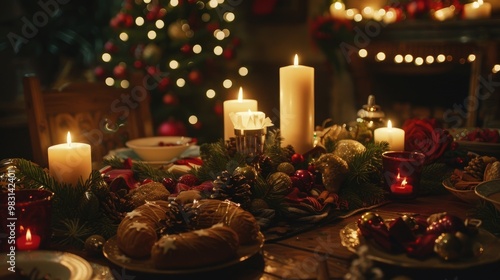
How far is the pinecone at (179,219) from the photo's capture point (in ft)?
2.97

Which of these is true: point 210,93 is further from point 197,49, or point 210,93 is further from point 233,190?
point 233,190

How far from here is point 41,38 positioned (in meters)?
5.11

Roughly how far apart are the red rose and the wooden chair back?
1.02 meters

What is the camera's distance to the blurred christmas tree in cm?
385

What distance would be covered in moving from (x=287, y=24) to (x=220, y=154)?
3435 mm

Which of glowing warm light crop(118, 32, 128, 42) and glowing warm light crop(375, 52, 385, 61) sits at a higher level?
glowing warm light crop(118, 32, 128, 42)

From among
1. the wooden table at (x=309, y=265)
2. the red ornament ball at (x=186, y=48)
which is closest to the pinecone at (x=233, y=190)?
the wooden table at (x=309, y=265)

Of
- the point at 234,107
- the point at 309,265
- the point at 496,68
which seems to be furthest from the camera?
the point at 496,68

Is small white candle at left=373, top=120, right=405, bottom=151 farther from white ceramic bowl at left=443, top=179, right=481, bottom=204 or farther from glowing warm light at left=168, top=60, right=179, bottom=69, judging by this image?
glowing warm light at left=168, top=60, right=179, bottom=69

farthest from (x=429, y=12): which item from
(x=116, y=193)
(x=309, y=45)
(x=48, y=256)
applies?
(x=48, y=256)

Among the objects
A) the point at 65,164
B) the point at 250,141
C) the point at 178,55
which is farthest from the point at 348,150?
the point at 178,55

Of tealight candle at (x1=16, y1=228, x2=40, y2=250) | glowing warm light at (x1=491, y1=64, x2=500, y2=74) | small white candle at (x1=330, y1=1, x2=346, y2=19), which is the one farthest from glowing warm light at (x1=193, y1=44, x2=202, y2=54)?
tealight candle at (x1=16, y1=228, x2=40, y2=250)

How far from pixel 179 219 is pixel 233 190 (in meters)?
0.17

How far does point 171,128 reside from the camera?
3852 millimetres
